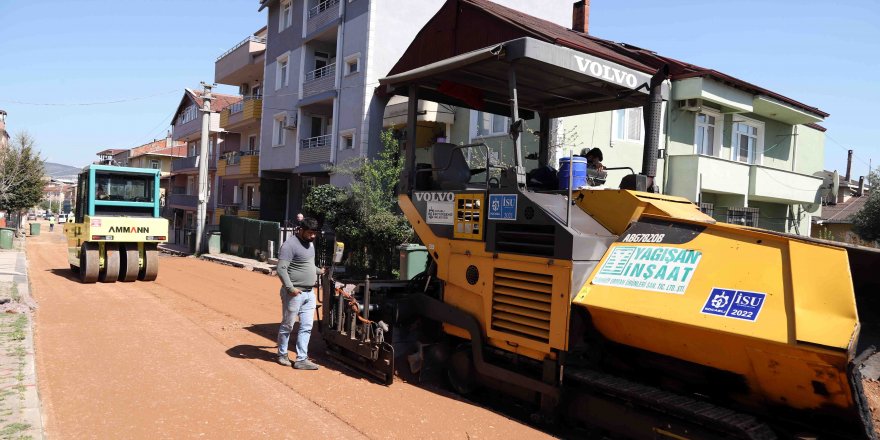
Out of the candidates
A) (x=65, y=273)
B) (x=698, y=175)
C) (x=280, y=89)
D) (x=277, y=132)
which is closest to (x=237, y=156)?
(x=277, y=132)

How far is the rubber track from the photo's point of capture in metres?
3.76

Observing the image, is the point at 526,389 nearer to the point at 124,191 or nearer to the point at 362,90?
the point at 124,191

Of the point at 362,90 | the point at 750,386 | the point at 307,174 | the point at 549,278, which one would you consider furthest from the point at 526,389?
the point at 307,174

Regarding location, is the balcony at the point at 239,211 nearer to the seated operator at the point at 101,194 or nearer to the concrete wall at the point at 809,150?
the seated operator at the point at 101,194

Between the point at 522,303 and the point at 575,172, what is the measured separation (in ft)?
4.32

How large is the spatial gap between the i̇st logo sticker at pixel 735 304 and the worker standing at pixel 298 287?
442cm

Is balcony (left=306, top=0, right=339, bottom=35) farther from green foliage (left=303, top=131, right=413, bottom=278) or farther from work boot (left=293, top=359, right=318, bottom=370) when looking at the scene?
work boot (left=293, top=359, right=318, bottom=370)

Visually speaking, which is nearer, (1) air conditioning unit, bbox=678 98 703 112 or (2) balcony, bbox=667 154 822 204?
(2) balcony, bbox=667 154 822 204

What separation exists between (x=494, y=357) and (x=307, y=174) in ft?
77.4

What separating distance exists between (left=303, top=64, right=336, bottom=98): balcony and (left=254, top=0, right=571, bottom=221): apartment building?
0.04 meters

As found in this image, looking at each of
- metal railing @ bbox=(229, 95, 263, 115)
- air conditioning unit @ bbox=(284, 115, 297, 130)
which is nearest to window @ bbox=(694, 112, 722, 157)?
air conditioning unit @ bbox=(284, 115, 297, 130)

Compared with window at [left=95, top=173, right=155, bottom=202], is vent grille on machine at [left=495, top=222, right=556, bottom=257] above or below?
below

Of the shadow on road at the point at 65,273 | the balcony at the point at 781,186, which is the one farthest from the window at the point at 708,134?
the shadow on road at the point at 65,273

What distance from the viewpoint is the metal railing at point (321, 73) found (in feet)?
79.7
